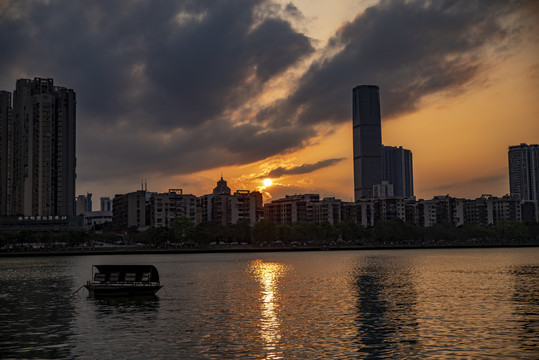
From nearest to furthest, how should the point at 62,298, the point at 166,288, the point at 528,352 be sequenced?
1. the point at 528,352
2. the point at 62,298
3. the point at 166,288

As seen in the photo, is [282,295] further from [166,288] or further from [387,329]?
[387,329]

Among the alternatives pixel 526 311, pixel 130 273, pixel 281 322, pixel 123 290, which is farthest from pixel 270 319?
pixel 130 273

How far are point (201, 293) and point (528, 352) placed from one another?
171ft

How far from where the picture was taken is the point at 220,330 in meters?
51.0

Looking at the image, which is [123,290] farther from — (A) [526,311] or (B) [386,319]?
(A) [526,311]

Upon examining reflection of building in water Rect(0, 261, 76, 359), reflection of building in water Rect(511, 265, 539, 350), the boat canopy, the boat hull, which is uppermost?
the boat canopy

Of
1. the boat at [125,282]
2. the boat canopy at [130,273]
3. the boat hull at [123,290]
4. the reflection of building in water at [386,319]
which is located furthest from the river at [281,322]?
the boat canopy at [130,273]

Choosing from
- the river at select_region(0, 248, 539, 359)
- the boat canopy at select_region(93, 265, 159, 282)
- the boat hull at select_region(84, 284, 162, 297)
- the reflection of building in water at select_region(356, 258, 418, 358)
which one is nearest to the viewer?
the river at select_region(0, 248, 539, 359)

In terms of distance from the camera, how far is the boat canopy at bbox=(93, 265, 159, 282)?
79838mm

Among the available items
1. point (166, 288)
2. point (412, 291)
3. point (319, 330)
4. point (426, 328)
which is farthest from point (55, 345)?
point (412, 291)

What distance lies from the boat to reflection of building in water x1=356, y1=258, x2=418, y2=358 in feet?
94.4

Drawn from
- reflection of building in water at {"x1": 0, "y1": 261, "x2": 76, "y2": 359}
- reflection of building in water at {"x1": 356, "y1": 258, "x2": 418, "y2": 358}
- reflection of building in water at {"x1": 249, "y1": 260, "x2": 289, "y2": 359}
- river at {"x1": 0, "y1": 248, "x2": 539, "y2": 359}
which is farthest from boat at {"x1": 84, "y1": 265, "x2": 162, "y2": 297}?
reflection of building in water at {"x1": 356, "y1": 258, "x2": 418, "y2": 358}

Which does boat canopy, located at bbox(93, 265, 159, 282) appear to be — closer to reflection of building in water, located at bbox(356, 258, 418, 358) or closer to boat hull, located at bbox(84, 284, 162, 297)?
boat hull, located at bbox(84, 284, 162, 297)

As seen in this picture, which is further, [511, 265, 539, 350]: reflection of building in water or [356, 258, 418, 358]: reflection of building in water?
[511, 265, 539, 350]: reflection of building in water
